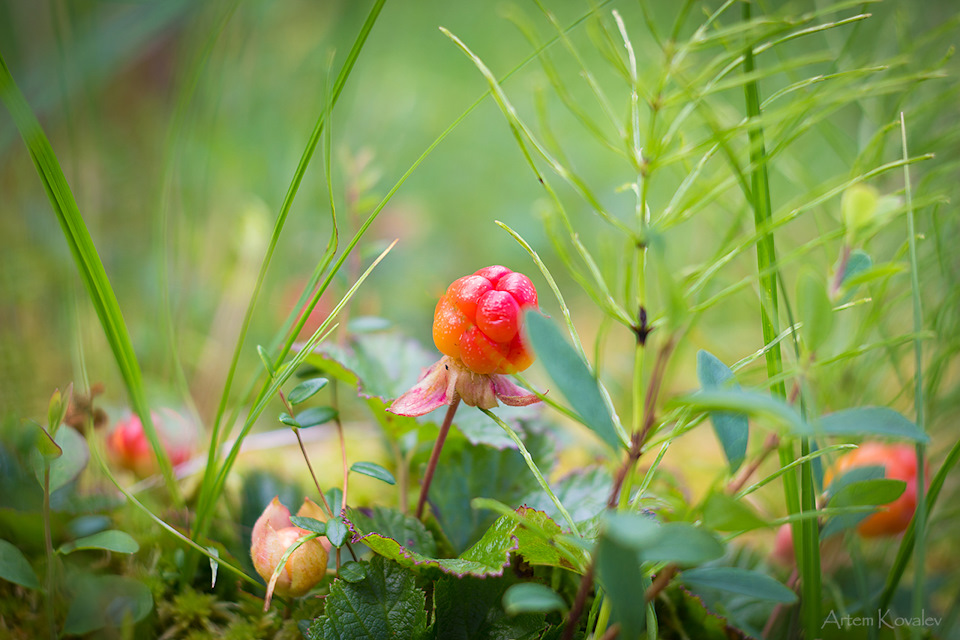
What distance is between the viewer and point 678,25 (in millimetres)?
363

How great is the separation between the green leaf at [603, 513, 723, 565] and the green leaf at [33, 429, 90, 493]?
1.79ft

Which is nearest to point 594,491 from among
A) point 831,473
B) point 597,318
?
point 831,473

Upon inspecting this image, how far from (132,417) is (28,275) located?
581mm

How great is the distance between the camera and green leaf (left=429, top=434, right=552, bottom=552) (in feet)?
2.06

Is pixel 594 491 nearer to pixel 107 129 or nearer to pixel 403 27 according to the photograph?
pixel 107 129

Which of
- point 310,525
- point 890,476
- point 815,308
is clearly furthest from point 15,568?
point 890,476

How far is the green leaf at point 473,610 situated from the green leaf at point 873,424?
315 mm

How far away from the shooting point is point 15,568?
1.63 ft

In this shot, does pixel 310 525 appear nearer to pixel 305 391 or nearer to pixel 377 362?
pixel 305 391

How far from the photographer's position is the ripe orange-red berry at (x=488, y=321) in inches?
17.8

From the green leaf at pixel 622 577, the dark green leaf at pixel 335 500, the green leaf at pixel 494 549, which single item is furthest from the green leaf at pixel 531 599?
the dark green leaf at pixel 335 500

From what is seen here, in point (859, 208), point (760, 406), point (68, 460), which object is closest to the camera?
point (760, 406)

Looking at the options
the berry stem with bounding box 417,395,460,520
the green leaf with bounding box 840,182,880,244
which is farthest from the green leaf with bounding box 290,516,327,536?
the green leaf with bounding box 840,182,880,244

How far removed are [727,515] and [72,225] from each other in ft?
1.74
